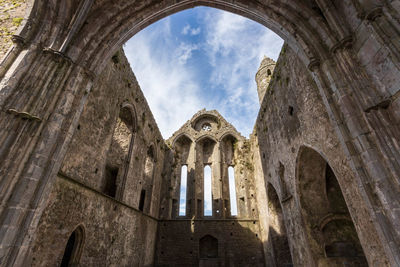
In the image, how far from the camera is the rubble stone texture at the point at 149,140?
2699 millimetres

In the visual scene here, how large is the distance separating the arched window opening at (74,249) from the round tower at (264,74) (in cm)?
1183

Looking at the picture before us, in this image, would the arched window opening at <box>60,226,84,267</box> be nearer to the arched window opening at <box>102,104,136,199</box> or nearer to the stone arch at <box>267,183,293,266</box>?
the arched window opening at <box>102,104,136,199</box>

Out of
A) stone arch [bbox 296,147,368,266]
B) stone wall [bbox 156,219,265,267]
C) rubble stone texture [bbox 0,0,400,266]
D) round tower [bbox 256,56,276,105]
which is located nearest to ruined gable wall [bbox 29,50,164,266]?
rubble stone texture [bbox 0,0,400,266]

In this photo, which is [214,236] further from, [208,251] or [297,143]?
[297,143]

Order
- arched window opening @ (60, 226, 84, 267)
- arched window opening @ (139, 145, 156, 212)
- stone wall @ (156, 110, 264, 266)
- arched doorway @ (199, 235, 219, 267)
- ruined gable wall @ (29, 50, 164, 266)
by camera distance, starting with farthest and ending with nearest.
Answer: stone wall @ (156, 110, 264, 266), arched doorway @ (199, 235, 219, 267), arched window opening @ (139, 145, 156, 212), arched window opening @ (60, 226, 84, 267), ruined gable wall @ (29, 50, 164, 266)

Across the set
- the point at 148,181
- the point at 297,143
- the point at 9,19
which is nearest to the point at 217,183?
the point at 148,181

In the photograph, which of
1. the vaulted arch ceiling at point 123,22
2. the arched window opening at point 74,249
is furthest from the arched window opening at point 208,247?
the vaulted arch ceiling at point 123,22

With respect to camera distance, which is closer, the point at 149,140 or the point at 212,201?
the point at 149,140

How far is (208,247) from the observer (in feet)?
38.6

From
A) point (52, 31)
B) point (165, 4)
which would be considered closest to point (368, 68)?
point (165, 4)

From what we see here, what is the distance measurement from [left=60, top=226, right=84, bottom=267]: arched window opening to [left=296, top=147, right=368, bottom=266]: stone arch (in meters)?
6.59

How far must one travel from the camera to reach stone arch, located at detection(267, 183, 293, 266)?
29.9ft

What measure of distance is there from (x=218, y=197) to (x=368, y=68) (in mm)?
11548

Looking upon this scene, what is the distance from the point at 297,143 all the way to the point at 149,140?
813cm
